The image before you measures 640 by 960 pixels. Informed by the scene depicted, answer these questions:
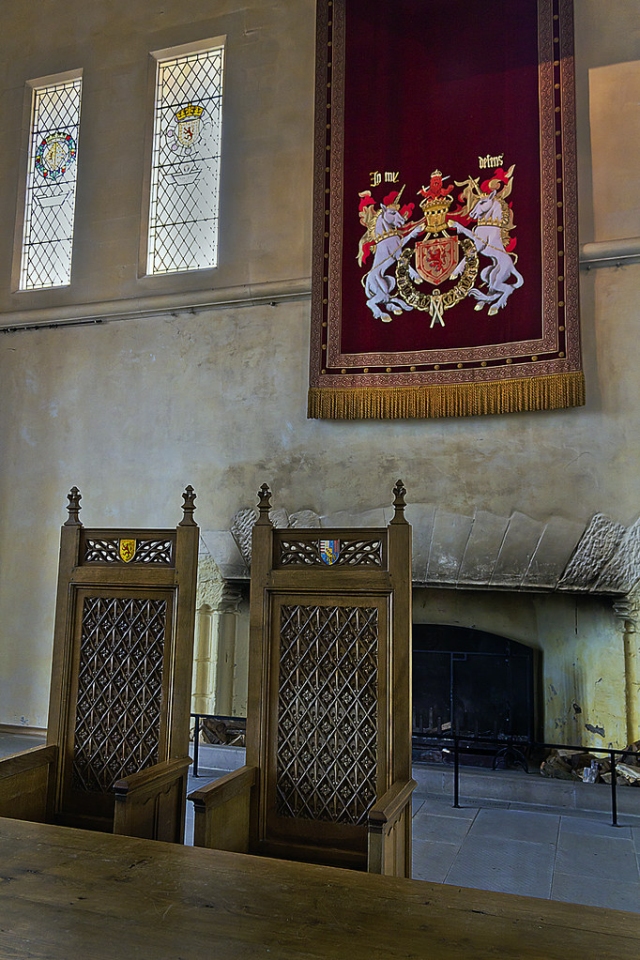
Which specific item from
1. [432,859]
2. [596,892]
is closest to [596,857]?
[596,892]

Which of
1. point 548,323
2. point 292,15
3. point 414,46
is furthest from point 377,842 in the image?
point 292,15

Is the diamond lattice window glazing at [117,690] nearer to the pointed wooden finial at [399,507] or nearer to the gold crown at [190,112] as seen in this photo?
the pointed wooden finial at [399,507]

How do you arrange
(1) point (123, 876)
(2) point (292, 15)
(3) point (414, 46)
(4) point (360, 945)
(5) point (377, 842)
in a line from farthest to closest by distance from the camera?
1. (2) point (292, 15)
2. (3) point (414, 46)
3. (5) point (377, 842)
4. (1) point (123, 876)
5. (4) point (360, 945)

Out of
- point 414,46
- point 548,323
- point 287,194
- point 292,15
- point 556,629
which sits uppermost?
point 292,15

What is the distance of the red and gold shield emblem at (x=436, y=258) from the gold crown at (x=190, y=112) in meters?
2.14

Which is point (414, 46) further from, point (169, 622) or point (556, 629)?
point (169, 622)

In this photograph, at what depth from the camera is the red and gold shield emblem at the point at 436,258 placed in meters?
4.85

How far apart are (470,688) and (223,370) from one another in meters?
2.70

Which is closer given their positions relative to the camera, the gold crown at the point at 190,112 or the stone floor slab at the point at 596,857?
the stone floor slab at the point at 596,857

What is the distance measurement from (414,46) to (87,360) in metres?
3.15

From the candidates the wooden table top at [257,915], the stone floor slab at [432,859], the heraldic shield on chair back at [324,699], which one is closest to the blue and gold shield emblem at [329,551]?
the heraldic shield on chair back at [324,699]

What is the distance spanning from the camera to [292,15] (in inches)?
216

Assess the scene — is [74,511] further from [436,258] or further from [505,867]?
[436,258]

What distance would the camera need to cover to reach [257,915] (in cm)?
138
